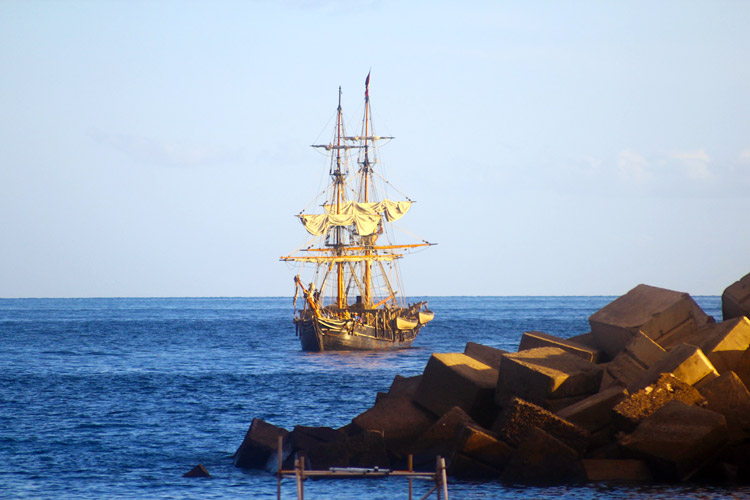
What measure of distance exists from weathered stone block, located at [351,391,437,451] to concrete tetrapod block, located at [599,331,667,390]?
3474mm

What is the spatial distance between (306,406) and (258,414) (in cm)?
211

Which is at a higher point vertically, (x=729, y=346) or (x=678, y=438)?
(x=729, y=346)

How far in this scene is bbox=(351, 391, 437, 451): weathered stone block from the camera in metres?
17.4

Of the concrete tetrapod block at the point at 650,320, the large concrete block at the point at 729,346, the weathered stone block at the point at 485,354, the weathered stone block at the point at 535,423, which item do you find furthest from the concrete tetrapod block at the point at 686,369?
the weathered stone block at the point at 485,354

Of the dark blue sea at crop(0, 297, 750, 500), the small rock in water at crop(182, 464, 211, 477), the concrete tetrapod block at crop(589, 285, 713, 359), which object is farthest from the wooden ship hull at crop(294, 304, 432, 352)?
the small rock in water at crop(182, 464, 211, 477)

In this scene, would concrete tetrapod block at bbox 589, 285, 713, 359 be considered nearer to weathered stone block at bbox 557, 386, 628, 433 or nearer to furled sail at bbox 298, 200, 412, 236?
weathered stone block at bbox 557, 386, 628, 433

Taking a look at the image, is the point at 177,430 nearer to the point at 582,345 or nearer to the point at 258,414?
the point at 258,414

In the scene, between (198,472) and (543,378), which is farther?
(198,472)

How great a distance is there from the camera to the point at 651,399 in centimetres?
1564

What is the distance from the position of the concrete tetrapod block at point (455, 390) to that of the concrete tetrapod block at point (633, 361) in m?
2.22

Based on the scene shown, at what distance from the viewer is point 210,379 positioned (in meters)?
39.7

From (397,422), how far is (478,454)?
225 cm

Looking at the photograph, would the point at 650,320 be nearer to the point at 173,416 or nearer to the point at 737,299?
the point at 737,299

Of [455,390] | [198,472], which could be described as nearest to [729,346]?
[455,390]
